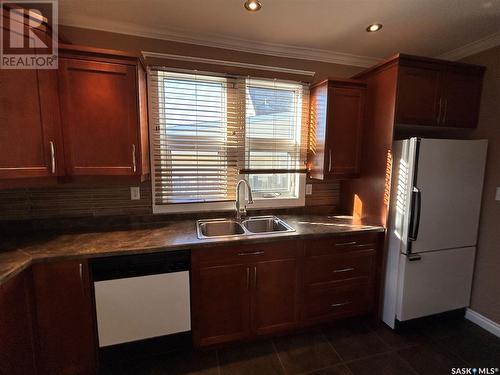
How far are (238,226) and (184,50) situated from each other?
1610 mm

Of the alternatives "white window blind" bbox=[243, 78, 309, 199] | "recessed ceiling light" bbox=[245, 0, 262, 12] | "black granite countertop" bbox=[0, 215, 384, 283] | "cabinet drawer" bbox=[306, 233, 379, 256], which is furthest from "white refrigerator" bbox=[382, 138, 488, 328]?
"recessed ceiling light" bbox=[245, 0, 262, 12]

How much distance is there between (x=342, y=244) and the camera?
75.9 inches

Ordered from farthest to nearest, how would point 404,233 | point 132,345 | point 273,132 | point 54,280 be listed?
1. point 273,132
2. point 404,233
3. point 132,345
4. point 54,280

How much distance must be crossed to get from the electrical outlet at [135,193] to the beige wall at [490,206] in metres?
3.04

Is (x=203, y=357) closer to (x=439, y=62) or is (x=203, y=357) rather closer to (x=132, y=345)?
(x=132, y=345)

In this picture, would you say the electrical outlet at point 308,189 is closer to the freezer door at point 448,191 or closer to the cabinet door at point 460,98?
the freezer door at point 448,191

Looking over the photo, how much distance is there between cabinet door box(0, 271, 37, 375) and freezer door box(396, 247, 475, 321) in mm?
2553

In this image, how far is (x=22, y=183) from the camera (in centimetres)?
141

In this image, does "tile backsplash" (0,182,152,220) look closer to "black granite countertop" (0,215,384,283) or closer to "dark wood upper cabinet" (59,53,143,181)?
"black granite countertop" (0,215,384,283)

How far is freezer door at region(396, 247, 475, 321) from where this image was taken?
189 cm

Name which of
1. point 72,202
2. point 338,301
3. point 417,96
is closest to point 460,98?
point 417,96

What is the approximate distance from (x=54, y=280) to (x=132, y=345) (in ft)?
2.17

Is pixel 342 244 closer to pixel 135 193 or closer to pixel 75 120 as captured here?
pixel 135 193

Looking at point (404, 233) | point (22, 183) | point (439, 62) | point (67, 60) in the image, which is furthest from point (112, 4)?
point (404, 233)
